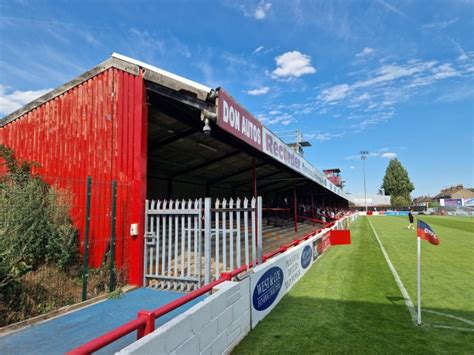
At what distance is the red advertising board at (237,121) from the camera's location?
617 centimetres

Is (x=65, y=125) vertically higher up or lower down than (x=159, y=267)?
higher up

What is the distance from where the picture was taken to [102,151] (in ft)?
22.5

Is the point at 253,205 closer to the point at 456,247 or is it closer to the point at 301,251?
the point at 301,251

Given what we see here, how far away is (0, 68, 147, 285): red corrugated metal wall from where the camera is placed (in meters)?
6.33

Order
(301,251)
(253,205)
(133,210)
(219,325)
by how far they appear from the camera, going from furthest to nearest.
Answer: (301,251), (133,210), (253,205), (219,325)

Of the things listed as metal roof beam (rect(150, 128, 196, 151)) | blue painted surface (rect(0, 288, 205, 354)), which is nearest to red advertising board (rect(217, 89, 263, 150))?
metal roof beam (rect(150, 128, 196, 151))

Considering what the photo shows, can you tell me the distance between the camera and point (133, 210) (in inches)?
250

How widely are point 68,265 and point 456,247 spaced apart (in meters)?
16.8

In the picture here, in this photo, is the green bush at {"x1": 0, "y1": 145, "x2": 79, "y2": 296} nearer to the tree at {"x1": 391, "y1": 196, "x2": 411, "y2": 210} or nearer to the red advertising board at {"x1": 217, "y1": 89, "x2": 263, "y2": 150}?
the red advertising board at {"x1": 217, "y1": 89, "x2": 263, "y2": 150}

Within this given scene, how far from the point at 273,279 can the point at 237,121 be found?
3.50 m

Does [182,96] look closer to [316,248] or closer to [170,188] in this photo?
[316,248]

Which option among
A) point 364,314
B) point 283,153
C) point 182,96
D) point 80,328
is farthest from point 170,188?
point 364,314

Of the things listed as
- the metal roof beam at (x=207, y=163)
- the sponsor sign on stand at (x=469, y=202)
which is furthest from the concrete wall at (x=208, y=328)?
the sponsor sign on stand at (x=469, y=202)

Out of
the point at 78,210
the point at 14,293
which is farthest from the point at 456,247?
the point at 14,293
